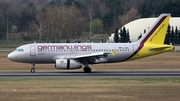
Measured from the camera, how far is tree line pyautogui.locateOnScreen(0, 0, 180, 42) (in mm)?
128125

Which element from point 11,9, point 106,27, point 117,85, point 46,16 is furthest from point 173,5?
point 117,85

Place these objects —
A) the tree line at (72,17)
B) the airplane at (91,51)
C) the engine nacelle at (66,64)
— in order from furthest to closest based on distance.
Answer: the tree line at (72,17) < the airplane at (91,51) < the engine nacelle at (66,64)

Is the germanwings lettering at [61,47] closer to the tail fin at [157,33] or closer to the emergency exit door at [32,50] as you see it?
the emergency exit door at [32,50]

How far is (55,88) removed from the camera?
34.2 m

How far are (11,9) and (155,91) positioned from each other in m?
124

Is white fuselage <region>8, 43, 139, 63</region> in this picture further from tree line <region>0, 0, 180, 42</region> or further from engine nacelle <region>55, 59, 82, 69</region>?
tree line <region>0, 0, 180, 42</region>

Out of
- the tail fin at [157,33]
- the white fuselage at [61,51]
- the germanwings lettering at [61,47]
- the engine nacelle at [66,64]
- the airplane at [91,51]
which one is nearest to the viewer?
the engine nacelle at [66,64]

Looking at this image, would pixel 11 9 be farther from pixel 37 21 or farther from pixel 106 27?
pixel 106 27

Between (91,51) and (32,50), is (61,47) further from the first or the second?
(91,51)

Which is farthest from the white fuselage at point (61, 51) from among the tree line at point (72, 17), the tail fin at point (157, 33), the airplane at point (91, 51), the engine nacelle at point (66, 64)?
the tree line at point (72, 17)

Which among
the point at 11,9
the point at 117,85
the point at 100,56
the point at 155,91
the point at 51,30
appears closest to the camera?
the point at 155,91

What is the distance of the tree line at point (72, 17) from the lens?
420 ft

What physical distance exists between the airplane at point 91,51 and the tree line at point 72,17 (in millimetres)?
66060

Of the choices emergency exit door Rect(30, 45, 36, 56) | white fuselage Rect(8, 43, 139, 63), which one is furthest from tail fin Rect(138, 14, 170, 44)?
emergency exit door Rect(30, 45, 36, 56)
